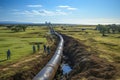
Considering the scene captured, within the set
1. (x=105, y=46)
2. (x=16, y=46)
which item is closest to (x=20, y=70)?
(x=16, y=46)

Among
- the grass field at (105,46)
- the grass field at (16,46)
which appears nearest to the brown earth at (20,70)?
the grass field at (16,46)

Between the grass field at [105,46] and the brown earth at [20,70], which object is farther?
the grass field at [105,46]

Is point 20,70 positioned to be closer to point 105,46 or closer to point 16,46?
point 16,46

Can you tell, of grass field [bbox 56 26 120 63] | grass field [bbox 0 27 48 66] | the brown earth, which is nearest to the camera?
the brown earth

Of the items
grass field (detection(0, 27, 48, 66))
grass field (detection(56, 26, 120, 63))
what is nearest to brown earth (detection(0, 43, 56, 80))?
grass field (detection(0, 27, 48, 66))

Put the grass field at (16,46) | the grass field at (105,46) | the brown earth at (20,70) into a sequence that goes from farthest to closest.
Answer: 1. the grass field at (105,46)
2. the grass field at (16,46)
3. the brown earth at (20,70)

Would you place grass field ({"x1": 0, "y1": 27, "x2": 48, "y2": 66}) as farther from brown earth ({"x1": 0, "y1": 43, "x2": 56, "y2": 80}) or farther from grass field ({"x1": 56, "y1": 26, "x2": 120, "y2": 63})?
grass field ({"x1": 56, "y1": 26, "x2": 120, "y2": 63})

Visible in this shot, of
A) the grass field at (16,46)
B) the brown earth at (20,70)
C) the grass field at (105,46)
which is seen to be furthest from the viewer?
the grass field at (105,46)

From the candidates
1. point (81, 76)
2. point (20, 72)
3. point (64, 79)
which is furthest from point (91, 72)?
point (20, 72)

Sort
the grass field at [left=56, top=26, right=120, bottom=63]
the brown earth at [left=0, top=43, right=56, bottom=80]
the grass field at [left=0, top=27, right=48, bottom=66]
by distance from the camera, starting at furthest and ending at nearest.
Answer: the grass field at [left=56, top=26, right=120, bottom=63]
the grass field at [left=0, top=27, right=48, bottom=66]
the brown earth at [left=0, top=43, right=56, bottom=80]

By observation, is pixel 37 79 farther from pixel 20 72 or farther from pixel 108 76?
pixel 108 76

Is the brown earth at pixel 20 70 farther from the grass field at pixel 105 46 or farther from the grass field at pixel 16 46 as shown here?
the grass field at pixel 105 46
